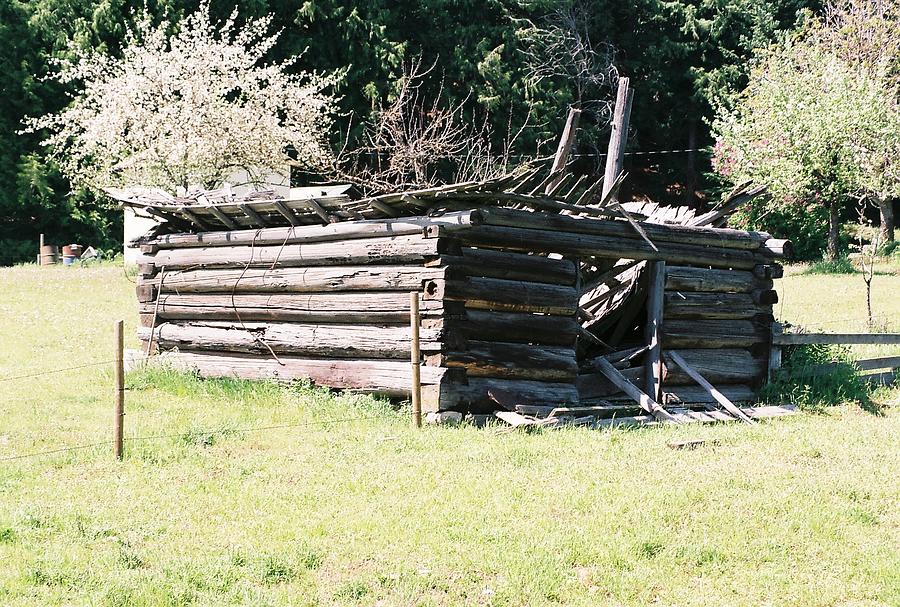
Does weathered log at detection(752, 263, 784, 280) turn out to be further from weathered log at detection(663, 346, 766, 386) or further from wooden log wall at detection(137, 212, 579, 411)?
wooden log wall at detection(137, 212, 579, 411)

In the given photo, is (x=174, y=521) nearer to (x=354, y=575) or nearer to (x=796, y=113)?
(x=354, y=575)

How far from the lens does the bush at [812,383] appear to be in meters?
12.1

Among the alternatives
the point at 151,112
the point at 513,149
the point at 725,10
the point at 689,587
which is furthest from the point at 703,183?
the point at 689,587

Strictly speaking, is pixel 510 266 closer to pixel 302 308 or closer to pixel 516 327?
pixel 516 327

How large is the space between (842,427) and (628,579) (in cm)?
553

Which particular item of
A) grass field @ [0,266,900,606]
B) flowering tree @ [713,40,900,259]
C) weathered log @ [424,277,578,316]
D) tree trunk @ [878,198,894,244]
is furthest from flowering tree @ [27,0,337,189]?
tree trunk @ [878,198,894,244]

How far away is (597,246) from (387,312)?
2577 millimetres

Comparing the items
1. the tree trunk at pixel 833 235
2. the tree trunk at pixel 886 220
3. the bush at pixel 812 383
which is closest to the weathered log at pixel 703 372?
the bush at pixel 812 383

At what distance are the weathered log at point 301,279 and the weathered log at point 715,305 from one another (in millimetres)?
3529

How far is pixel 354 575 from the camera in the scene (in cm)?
570

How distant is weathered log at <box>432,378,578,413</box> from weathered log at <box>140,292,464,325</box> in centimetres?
75

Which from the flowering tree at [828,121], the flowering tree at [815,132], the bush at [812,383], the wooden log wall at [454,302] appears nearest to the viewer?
the wooden log wall at [454,302]

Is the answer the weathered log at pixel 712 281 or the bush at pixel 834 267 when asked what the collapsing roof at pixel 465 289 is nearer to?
the weathered log at pixel 712 281

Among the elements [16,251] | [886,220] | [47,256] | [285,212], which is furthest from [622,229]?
[16,251]
